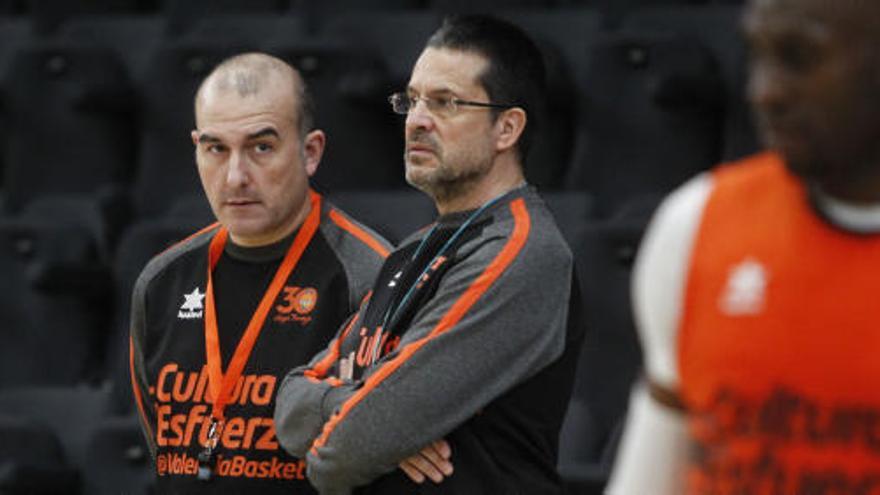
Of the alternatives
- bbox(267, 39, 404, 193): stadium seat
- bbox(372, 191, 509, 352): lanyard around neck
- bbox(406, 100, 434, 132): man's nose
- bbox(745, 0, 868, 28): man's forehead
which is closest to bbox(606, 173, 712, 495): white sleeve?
bbox(745, 0, 868, 28): man's forehead

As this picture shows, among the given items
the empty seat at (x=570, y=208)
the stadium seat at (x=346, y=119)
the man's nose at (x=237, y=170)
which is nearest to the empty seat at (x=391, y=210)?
the stadium seat at (x=346, y=119)

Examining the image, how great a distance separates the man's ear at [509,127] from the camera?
340cm

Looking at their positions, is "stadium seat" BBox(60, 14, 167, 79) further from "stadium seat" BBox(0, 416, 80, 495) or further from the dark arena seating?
"stadium seat" BBox(0, 416, 80, 495)

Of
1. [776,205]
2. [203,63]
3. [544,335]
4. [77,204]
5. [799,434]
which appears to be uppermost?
[776,205]

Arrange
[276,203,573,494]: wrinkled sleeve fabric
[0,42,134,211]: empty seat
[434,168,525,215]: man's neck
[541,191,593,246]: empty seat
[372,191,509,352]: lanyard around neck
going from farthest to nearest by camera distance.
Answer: [0,42,134,211]: empty seat → [541,191,593,246]: empty seat → [434,168,525,215]: man's neck → [372,191,509,352]: lanyard around neck → [276,203,573,494]: wrinkled sleeve fabric

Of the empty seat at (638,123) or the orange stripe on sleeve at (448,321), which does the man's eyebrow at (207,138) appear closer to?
the orange stripe on sleeve at (448,321)

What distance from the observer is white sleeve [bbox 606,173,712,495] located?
190cm

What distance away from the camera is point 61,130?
6.23 m

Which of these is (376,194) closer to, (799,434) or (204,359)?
(204,359)

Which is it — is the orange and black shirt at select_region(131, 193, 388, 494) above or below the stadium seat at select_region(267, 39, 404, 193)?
above

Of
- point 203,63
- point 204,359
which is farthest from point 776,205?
point 203,63

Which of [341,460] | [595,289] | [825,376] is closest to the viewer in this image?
[825,376]

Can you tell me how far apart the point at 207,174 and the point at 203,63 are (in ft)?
7.39

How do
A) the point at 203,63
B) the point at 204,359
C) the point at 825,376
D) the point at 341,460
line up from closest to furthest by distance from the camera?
the point at 825,376, the point at 341,460, the point at 204,359, the point at 203,63
